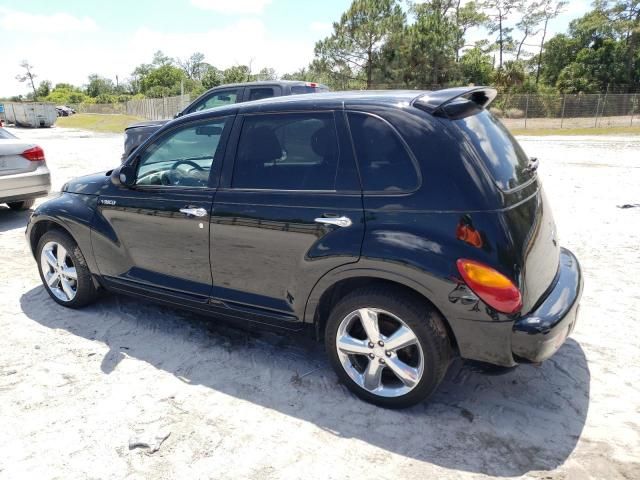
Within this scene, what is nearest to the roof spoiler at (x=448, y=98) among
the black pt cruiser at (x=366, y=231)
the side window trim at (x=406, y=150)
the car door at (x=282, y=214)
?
the black pt cruiser at (x=366, y=231)

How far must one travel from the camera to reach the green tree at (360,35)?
113 feet

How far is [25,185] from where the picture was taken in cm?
732

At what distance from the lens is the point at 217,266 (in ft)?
11.3

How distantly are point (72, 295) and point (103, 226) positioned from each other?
814mm

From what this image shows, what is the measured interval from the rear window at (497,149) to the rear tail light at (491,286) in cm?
49

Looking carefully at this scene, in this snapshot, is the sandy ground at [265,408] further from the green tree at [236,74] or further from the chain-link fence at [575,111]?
the green tree at [236,74]

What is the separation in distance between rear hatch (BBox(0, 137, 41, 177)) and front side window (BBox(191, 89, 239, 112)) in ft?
9.78

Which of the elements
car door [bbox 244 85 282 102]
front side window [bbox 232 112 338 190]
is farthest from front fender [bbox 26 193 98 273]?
car door [bbox 244 85 282 102]

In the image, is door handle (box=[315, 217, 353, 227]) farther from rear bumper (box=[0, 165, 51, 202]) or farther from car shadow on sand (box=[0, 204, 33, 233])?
car shadow on sand (box=[0, 204, 33, 233])

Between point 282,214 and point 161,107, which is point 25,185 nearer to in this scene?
point 282,214

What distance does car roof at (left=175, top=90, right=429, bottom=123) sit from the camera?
2.95m

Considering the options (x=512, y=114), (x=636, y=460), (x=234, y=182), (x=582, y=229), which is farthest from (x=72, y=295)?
(x=512, y=114)

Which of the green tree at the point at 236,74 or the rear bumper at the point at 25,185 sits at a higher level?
the green tree at the point at 236,74

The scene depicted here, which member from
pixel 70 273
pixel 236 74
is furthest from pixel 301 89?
pixel 236 74
